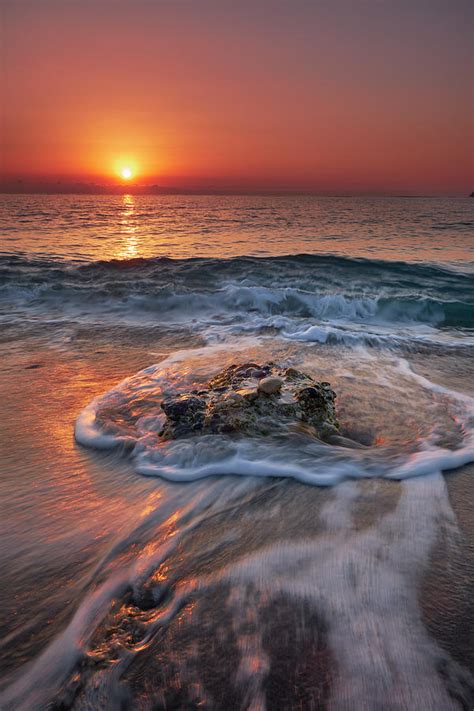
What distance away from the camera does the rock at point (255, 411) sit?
3.61m

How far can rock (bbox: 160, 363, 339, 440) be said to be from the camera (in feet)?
11.8

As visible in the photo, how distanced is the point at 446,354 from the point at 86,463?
17.7 feet

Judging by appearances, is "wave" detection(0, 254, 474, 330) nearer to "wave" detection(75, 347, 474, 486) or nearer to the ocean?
the ocean

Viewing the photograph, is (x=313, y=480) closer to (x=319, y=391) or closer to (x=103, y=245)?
(x=319, y=391)

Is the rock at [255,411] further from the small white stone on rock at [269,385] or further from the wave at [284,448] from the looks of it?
the wave at [284,448]

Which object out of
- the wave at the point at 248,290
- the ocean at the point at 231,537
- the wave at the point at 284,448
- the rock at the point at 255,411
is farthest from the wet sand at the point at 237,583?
the wave at the point at 248,290

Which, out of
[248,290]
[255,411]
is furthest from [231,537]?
Result: [248,290]

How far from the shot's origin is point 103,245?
18641 mm

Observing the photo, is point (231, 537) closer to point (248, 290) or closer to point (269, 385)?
point (269, 385)

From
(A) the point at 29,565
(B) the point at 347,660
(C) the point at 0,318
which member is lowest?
(C) the point at 0,318

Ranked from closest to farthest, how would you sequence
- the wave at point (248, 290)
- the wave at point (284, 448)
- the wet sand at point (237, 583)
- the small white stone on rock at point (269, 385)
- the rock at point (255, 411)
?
the wet sand at point (237, 583) < the wave at point (284, 448) < the rock at point (255, 411) < the small white stone on rock at point (269, 385) < the wave at point (248, 290)

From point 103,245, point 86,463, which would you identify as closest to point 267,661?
point 86,463

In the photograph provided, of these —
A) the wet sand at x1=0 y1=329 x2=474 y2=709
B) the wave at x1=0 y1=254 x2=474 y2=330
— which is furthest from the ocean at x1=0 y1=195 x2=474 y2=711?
the wave at x1=0 y1=254 x2=474 y2=330

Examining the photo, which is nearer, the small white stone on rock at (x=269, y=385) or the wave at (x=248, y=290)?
the small white stone on rock at (x=269, y=385)
